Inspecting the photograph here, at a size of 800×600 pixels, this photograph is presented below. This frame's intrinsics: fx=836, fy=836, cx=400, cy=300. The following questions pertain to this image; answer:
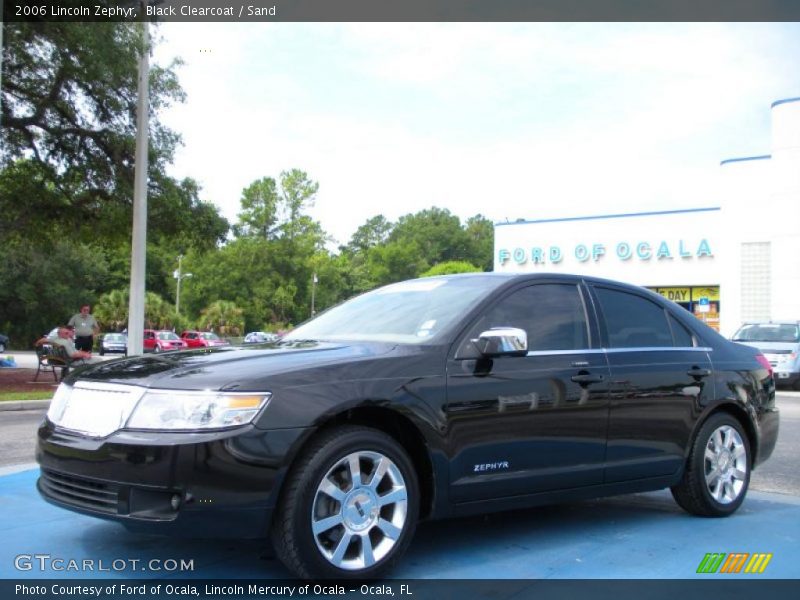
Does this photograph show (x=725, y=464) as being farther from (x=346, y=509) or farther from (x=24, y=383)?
(x=24, y=383)

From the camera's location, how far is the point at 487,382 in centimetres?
442

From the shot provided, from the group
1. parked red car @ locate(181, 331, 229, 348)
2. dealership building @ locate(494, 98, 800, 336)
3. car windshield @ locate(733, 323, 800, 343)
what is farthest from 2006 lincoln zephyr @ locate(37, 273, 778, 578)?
parked red car @ locate(181, 331, 229, 348)

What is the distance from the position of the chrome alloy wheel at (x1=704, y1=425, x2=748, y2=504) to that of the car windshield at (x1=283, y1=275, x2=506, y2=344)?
1.97 m

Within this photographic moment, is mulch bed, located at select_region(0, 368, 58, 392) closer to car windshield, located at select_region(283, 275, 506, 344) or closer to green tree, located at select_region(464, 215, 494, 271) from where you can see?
car windshield, located at select_region(283, 275, 506, 344)

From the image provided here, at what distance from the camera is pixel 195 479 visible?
3523mm

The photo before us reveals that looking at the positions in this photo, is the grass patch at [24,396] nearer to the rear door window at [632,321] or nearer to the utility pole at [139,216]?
the utility pole at [139,216]

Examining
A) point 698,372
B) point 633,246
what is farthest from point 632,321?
point 633,246

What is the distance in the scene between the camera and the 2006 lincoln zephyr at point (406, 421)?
3615 millimetres

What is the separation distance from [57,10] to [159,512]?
14.8m

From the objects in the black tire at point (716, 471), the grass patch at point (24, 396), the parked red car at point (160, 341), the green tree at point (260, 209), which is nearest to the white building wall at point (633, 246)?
the parked red car at point (160, 341)

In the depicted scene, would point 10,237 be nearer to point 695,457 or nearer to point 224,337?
point 695,457

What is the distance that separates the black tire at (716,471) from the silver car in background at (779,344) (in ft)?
46.7

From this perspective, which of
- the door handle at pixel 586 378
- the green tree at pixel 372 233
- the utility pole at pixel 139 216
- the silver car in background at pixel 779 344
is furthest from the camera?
the green tree at pixel 372 233

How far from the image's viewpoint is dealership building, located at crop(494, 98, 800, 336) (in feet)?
108
